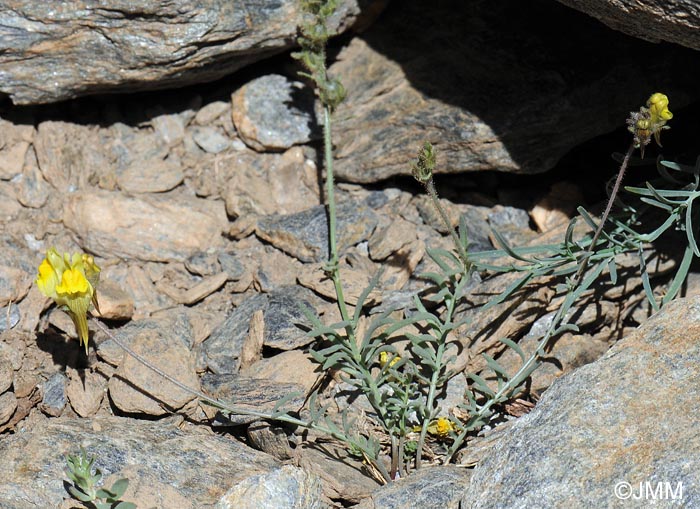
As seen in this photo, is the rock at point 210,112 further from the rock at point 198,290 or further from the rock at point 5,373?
the rock at point 5,373

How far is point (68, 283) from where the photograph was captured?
3229mm

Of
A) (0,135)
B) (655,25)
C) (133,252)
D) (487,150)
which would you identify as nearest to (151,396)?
(133,252)

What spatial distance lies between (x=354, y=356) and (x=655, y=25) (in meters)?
1.88

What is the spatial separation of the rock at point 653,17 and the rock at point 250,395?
6.80 ft

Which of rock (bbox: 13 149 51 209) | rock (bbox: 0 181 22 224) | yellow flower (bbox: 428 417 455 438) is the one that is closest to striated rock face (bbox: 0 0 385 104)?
rock (bbox: 13 149 51 209)

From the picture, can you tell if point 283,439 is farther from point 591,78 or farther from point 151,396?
point 591,78

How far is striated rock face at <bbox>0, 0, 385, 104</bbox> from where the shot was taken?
387cm

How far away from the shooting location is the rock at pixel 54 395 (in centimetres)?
362

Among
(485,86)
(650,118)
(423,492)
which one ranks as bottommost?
(423,492)

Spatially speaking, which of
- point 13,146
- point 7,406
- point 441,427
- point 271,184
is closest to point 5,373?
point 7,406

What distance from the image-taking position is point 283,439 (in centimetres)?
351

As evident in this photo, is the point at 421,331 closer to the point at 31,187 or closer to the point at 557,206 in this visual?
the point at 557,206

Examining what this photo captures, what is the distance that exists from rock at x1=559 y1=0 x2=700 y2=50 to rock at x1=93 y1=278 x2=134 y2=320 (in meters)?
2.45

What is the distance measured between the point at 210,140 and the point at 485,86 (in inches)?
61.1
